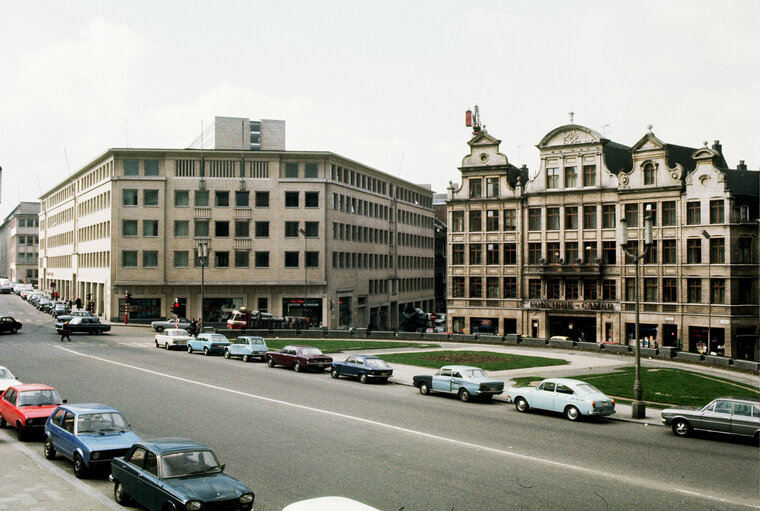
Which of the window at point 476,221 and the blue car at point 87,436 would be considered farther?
the window at point 476,221

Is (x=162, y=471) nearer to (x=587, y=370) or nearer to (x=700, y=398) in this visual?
(x=700, y=398)

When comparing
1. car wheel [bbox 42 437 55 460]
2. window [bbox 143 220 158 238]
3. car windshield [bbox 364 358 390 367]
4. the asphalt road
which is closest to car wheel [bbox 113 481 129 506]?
the asphalt road

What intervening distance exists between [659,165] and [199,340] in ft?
134

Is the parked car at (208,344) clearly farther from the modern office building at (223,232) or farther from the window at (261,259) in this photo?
the window at (261,259)

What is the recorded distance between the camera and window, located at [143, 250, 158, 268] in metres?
74.1

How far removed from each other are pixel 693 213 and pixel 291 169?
42.5 m

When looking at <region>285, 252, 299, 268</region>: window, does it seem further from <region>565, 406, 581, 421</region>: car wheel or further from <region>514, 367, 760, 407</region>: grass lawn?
<region>565, 406, 581, 421</region>: car wheel

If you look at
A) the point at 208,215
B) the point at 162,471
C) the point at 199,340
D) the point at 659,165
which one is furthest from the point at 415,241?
the point at 162,471

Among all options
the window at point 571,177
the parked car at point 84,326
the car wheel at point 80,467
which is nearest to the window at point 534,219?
the window at point 571,177

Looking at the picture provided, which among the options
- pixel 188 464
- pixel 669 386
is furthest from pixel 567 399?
pixel 188 464

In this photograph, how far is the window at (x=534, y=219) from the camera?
63.9 meters

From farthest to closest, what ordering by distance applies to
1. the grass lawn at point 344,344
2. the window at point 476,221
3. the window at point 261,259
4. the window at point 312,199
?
the window at point 312,199 < the window at point 261,259 < the window at point 476,221 < the grass lawn at point 344,344

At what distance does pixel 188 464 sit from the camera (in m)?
13.4

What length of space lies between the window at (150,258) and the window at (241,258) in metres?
8.84
